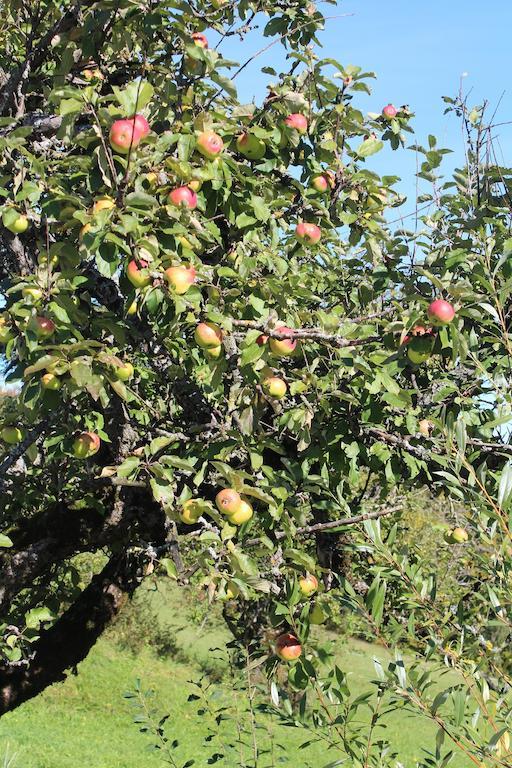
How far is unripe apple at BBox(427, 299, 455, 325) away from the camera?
2377 mm

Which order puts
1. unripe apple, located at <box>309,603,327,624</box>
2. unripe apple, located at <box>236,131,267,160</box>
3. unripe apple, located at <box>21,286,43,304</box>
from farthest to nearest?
unripe apple, located at <box>309,603,327,624</box> → unripe apple, located at <box>236,131,267,160</box> → unripe apple, located at <box>21,286,43,304</box>

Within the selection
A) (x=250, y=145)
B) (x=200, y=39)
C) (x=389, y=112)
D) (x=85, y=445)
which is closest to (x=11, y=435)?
(x=85, y=445)

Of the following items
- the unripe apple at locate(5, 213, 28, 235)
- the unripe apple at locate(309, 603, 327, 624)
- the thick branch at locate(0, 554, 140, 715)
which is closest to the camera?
the unripe apple at locate(5, 213, 28, 235)

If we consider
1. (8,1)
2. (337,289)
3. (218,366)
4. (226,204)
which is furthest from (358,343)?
(8,1)

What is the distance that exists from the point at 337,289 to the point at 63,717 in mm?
9523

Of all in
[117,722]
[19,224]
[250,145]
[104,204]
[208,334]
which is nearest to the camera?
[104,204]

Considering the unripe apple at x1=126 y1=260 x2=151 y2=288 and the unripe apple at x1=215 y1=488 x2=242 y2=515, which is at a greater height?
the unripe apple at x1=126 y1=260 x2=151 y2=288

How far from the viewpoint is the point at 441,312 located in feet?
7.81

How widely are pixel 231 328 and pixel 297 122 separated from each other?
1074 mm

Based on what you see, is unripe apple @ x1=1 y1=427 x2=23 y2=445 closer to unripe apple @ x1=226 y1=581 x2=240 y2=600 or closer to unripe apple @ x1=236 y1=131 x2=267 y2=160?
unripe apple @ x1=226 y1=581 x2=240 y2=600

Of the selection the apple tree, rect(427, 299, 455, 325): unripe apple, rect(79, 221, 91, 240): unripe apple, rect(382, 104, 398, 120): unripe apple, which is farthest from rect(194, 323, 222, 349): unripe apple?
rect(382, 104, 398, 120): unripe apple

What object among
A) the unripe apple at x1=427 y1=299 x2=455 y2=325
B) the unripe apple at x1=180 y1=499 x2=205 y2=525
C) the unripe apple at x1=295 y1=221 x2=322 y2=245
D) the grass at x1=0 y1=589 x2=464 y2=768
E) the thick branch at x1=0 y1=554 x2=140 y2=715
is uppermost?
the unripe apple at x1=295 y1=221 x2=322 y2=245

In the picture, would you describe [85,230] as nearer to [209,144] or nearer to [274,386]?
[209,144]

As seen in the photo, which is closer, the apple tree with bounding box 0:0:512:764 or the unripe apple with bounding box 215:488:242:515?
the apple tree with bounding box 0:0:512:764
